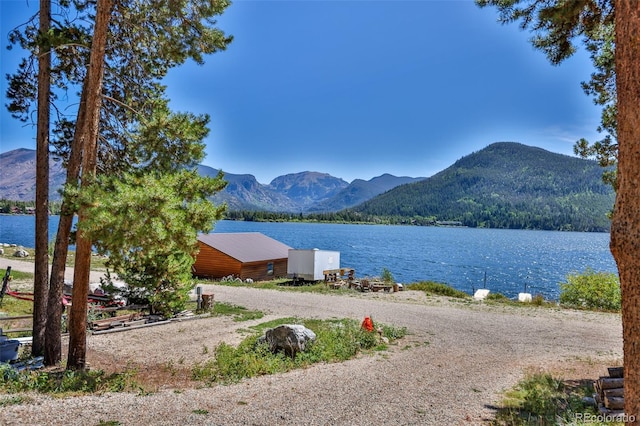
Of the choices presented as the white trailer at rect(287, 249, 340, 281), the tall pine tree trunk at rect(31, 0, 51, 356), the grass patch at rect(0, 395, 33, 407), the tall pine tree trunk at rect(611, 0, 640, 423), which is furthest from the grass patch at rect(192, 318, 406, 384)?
the white trailer at rect(287, 249, 340, 281)

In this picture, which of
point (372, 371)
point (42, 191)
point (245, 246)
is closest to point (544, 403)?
point (372, 371)

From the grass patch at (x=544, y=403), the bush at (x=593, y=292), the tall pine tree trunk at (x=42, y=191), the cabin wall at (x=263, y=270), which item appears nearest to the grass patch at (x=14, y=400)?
the tall pine tree trunk at (x=42, y=191)

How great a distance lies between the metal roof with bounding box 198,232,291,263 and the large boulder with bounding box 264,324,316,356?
20.2m

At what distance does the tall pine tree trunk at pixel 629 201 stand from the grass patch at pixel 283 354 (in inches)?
273

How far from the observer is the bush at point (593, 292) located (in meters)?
21.7

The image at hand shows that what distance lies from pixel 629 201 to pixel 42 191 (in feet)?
35.2

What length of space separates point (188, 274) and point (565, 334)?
14118 millimetres

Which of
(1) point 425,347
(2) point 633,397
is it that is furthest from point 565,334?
(2) point 633,397

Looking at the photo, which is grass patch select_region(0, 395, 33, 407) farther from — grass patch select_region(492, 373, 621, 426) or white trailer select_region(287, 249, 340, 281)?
white trailer select_region(287, 249, 340, 281)

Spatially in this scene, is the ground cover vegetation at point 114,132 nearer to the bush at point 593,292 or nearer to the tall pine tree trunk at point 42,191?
the tall pine tree trunk at point 42,191

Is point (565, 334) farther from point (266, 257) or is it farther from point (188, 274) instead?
point (266, 257)

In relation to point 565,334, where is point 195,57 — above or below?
above

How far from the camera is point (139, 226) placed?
637 centimetres

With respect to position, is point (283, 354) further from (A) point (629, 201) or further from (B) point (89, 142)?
(A) point (629, 201)
